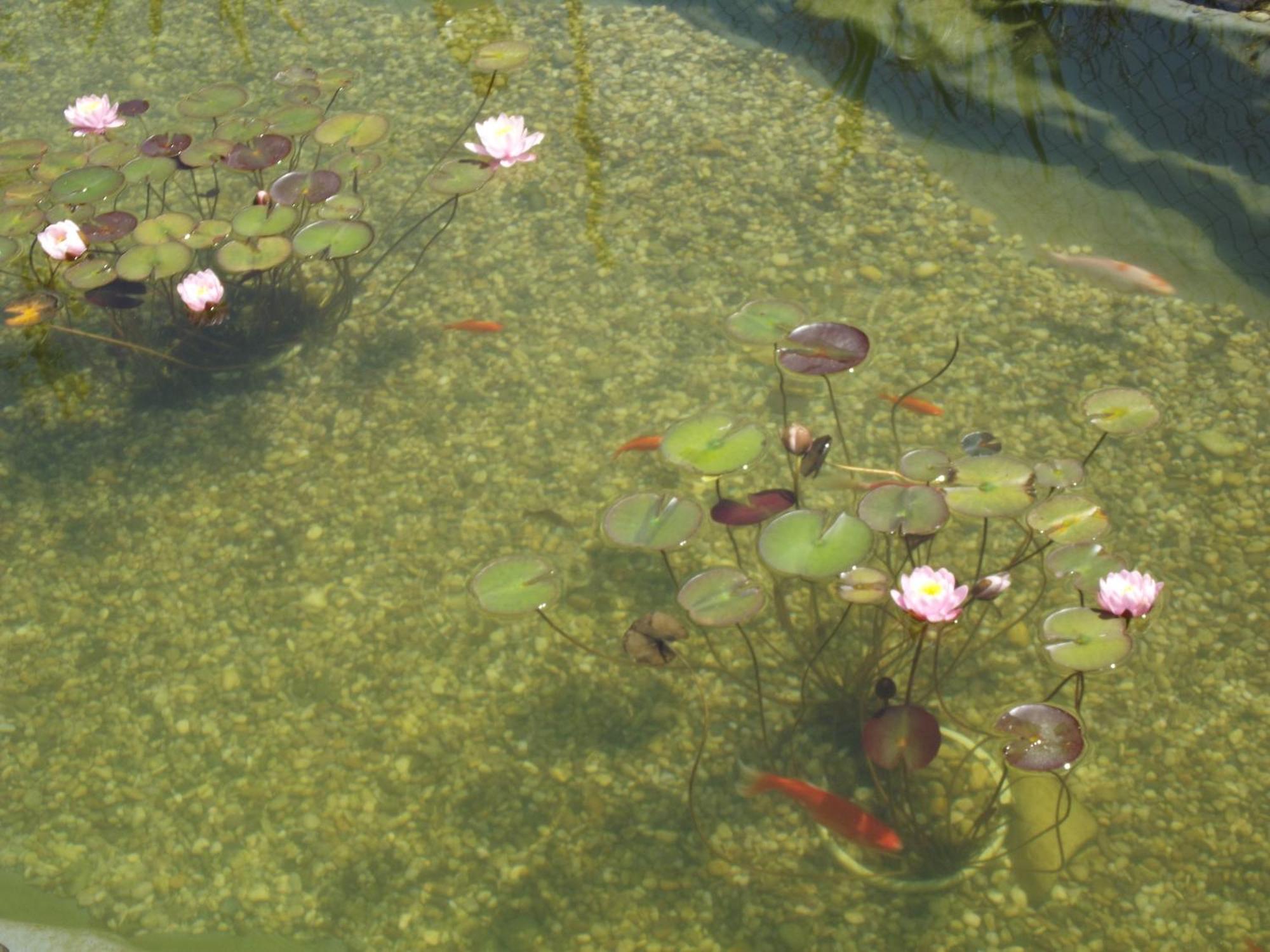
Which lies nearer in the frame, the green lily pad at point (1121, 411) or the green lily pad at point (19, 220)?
the green lily pad at point (1121, 411)

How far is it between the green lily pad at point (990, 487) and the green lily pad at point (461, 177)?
126 cm

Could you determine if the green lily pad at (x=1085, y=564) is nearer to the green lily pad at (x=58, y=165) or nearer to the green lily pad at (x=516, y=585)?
the green lily pad at (x=516, y=585)

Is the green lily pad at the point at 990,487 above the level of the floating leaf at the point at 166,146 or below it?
below

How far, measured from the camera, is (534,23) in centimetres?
346

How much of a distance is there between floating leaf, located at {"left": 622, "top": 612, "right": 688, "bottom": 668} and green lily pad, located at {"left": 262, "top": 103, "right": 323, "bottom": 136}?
1581 mm

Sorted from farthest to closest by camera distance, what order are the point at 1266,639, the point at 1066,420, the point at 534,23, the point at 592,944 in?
the point at 534,23, the point at 1066,420, the point at 1266,639, the point at 592,944

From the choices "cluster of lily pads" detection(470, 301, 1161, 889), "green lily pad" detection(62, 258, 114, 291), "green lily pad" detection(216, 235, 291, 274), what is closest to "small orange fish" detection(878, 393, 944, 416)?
"cluster of lily pads" detection(470, 301, 1161, 889)

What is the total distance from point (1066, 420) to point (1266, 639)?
0.57m

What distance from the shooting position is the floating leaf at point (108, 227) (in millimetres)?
2465

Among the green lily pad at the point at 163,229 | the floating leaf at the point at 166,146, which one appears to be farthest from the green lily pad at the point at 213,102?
the green lily pad at the point at 163,229

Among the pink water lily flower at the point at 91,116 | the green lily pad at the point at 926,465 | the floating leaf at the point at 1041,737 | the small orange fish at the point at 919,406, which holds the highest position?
the pink water lily flower at the point at 91,116

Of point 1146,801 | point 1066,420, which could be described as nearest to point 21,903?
point 1146,801

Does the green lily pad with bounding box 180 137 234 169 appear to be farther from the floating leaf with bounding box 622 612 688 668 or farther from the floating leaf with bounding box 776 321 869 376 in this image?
the floating leaf with bounding box 622 612 688 668

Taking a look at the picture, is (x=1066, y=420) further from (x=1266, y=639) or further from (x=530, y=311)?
(x=530, y=311)
